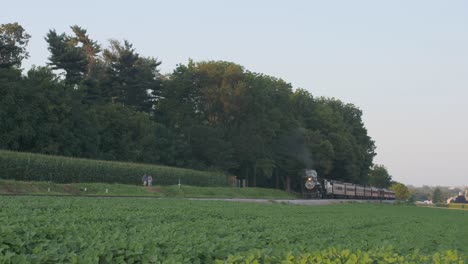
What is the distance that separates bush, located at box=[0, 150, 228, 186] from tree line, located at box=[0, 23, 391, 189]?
567 centimetres

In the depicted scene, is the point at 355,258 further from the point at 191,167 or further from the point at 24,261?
the point at 191,167

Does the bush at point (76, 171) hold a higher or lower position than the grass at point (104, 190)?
higher

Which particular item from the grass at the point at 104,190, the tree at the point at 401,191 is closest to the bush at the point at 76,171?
the grass at the point at 104,190

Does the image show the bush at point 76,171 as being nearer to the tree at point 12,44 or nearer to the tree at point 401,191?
the tree at point 12,44

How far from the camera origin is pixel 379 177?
15038 centimetres

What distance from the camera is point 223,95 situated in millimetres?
76562

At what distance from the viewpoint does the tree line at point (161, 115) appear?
54.4 meters

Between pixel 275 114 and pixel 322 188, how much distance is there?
40.9 feet

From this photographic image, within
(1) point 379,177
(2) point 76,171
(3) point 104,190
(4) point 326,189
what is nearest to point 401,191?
(1) point 379,177

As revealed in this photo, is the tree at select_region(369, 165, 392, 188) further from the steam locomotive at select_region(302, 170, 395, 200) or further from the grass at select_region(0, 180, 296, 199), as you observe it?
the grass at select_region(0, 180, 296, 199)

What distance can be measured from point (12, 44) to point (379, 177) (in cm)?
11119

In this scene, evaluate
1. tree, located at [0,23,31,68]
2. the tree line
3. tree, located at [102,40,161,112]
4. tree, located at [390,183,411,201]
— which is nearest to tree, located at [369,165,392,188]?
tree, located at [390,183,411,201]

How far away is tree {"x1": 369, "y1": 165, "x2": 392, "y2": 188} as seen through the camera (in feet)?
485

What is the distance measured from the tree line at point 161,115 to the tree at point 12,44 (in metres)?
0.11
